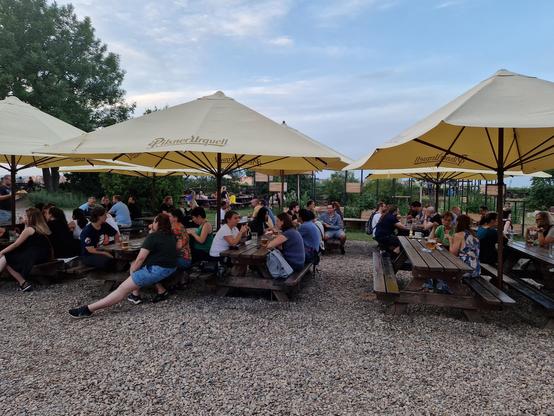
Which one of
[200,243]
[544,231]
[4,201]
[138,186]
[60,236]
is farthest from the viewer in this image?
[138,186]

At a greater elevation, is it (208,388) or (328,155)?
(328,155)

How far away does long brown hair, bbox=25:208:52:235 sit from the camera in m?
5.70

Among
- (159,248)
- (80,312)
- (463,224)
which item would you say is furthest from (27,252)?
(463,224)

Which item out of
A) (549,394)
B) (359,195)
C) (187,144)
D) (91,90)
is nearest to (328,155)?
(187,144)

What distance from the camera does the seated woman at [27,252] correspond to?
18.5ft

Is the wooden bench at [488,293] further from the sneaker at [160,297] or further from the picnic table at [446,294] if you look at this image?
the sneaker at [160,297]

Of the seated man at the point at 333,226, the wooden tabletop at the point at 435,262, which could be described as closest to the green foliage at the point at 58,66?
the seated man at the point at 333,226

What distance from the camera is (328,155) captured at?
194 inches

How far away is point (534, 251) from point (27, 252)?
24.3 feet

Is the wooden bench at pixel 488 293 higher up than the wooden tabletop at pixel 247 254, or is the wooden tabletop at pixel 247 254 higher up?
the wooden tabletop at pixel 247 254

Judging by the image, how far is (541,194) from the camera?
17.7 m

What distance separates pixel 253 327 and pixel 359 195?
13.4m

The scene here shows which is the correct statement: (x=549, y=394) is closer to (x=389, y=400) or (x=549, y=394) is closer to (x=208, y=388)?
(x=389, y=400)

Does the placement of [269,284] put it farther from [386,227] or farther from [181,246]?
[386,227]
